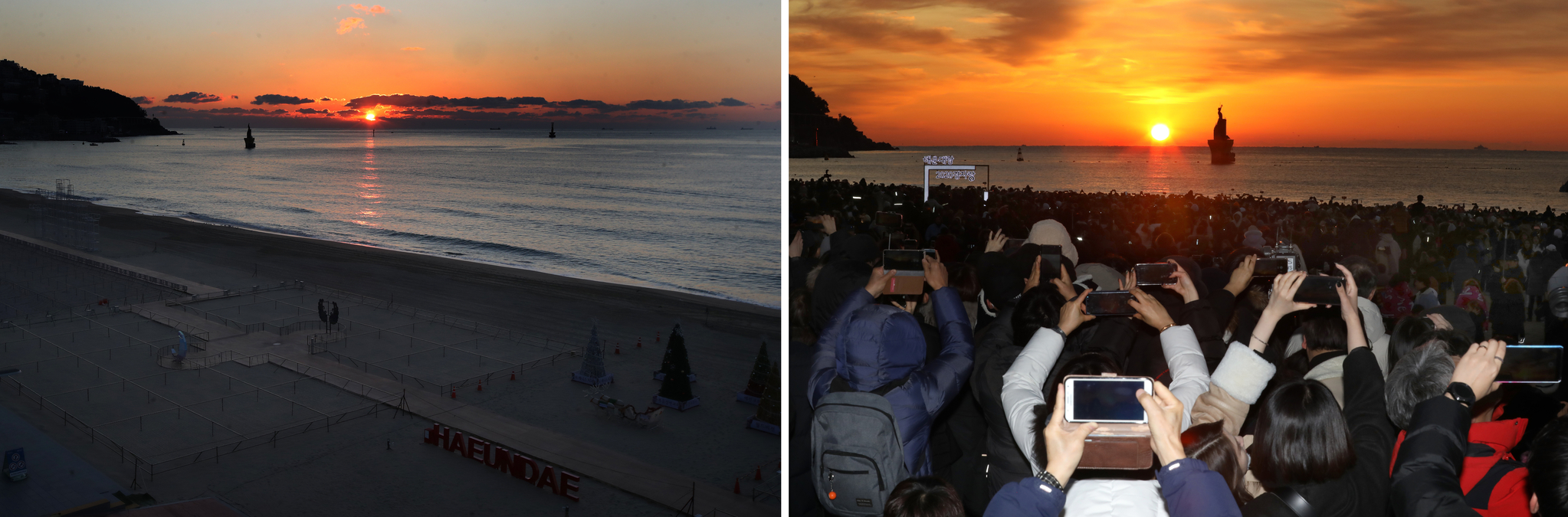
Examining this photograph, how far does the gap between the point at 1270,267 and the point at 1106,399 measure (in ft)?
6.26

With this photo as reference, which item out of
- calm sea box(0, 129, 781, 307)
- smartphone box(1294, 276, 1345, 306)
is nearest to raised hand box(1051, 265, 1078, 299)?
smartphone box(1294, 276, 1345, 306)

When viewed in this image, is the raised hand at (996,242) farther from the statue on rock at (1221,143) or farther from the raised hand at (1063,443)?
the raised hand at (1063,443)

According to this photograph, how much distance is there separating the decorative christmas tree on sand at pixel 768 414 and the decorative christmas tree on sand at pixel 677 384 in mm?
2081

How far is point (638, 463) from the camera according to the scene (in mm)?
14328

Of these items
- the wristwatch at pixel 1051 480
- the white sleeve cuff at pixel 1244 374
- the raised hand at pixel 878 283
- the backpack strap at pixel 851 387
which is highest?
the raised hand at pixel 878 283

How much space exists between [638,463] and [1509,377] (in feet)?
43.3

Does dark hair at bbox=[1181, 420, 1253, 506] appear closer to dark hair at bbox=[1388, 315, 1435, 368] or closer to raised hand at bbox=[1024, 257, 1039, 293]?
dark hair at bbox=[1388, 315, 1435, 368]

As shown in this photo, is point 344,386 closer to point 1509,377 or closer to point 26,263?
point 1509,377

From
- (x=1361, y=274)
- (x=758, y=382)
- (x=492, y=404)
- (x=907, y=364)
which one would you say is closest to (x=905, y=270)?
(x=907, y=364)

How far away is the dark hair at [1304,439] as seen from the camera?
1.88 metres

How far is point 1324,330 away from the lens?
2.84 meters

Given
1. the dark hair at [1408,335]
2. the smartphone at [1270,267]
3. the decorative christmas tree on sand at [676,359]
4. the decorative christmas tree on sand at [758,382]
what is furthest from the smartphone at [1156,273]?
the decorative christmas tree on sand at [676,359]

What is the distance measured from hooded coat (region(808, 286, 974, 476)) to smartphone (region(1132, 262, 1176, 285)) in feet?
1.91

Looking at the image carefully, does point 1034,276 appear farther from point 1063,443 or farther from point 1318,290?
point 1063,443
